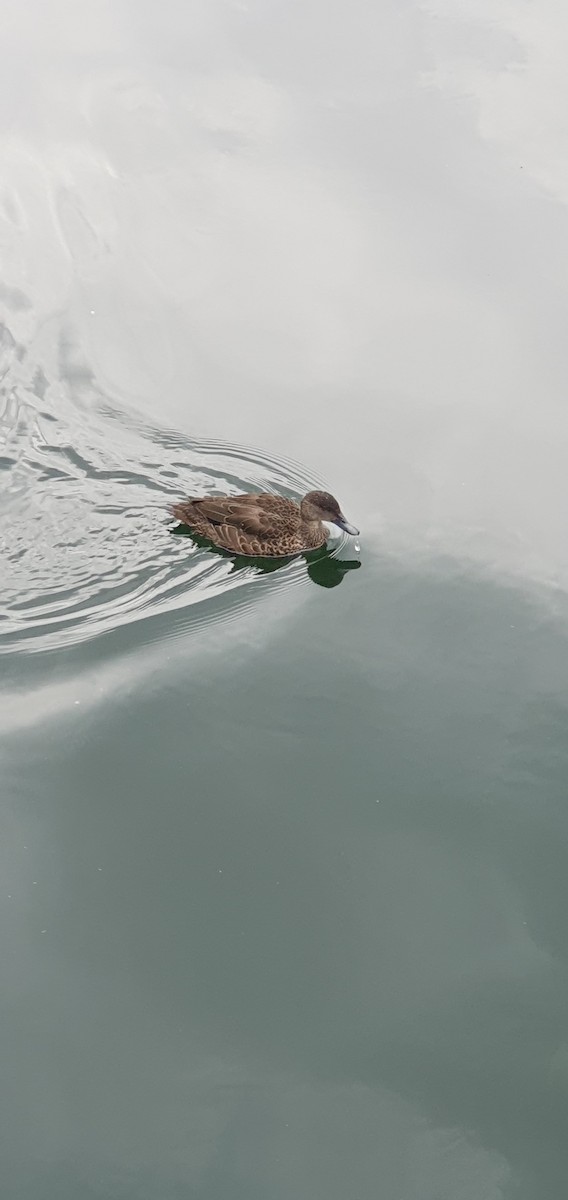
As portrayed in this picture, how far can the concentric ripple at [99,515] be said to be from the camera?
21.7 ft

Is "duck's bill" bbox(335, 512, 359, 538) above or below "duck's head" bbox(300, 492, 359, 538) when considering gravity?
below

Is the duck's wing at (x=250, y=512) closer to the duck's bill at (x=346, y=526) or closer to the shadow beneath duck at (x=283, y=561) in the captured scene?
the shadow beneath duck at (x=283, y=561)

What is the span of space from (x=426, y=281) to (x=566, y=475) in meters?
2.49

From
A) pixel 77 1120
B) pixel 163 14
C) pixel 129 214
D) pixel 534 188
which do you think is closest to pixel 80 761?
pixel 77 1120

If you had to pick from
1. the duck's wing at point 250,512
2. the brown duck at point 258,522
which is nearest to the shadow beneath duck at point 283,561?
the brown duck at point 258,522

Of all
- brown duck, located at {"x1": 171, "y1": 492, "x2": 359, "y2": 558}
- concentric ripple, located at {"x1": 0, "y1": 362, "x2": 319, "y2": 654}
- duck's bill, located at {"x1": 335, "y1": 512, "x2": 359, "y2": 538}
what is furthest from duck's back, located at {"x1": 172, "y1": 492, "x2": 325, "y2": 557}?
duck's bill, located at {"x1": 335, "y1": 512, "x2": 359, "y2": 538}

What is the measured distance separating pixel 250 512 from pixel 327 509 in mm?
494

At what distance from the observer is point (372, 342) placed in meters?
8.67

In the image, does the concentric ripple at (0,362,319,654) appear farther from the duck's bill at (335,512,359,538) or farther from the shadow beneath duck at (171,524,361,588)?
the duck's bill at (335,512,359,538)

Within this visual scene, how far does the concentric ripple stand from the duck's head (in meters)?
0.38

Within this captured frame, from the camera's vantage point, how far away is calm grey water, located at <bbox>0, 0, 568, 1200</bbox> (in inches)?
177

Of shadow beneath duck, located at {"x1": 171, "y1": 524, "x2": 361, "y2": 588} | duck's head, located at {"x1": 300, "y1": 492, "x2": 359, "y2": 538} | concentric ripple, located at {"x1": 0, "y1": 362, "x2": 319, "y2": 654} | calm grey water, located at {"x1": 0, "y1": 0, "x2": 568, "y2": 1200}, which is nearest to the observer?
calm grey water, located at {"x1": 0, "y1": 0, "x2": 568, "y2": 1200}

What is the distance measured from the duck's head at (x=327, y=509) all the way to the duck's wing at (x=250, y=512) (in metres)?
0.19

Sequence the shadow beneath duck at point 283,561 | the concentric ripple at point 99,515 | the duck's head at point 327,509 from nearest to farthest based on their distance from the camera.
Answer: the concentric ripple at point 99,515
the duck's head at point 327,509
the shadow beneath duck at point 283,561
